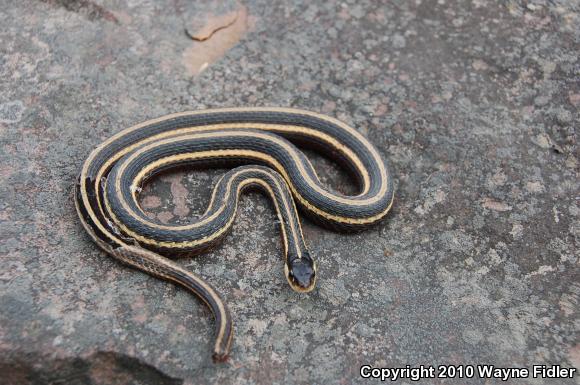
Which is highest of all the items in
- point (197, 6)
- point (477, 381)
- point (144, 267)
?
point (197, 6)

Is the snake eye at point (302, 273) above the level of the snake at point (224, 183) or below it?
below

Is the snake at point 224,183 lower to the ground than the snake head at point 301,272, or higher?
higher

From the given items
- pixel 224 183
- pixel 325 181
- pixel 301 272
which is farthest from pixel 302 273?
pixel 325 181

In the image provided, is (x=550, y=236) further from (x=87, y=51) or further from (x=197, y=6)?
(x=87, y=51)

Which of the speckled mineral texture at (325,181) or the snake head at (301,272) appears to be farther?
the snake head at (301,272)

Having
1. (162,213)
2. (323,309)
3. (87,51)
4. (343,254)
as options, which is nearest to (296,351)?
(323,309)

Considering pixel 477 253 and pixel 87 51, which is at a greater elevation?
pixel 87 51

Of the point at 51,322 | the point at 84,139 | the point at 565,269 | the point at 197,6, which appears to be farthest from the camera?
the point at 197,6
